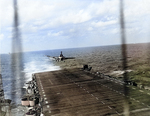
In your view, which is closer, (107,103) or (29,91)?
(107,103)

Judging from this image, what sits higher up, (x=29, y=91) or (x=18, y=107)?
(x=29, y=91)

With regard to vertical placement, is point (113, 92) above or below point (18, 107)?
above

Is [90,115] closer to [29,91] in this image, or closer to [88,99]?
[88,99]

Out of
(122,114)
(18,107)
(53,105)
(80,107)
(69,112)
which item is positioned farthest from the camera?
(18,107)

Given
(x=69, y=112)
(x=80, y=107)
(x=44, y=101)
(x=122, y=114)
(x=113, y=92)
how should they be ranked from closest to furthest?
(x=122, y=114)
(x=69, y=112)
(x=80, y=107)
(x=44, y=101)
(x=113, y=92)

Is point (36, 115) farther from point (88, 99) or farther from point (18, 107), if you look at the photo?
point (18, 107)

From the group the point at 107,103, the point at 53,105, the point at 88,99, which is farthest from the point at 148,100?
the point at 53,105

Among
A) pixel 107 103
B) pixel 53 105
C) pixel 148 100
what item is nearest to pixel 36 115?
pixel 53 105

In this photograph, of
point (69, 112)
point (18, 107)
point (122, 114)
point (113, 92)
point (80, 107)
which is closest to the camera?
point (122, 114)

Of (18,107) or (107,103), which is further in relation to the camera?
(18,107)
